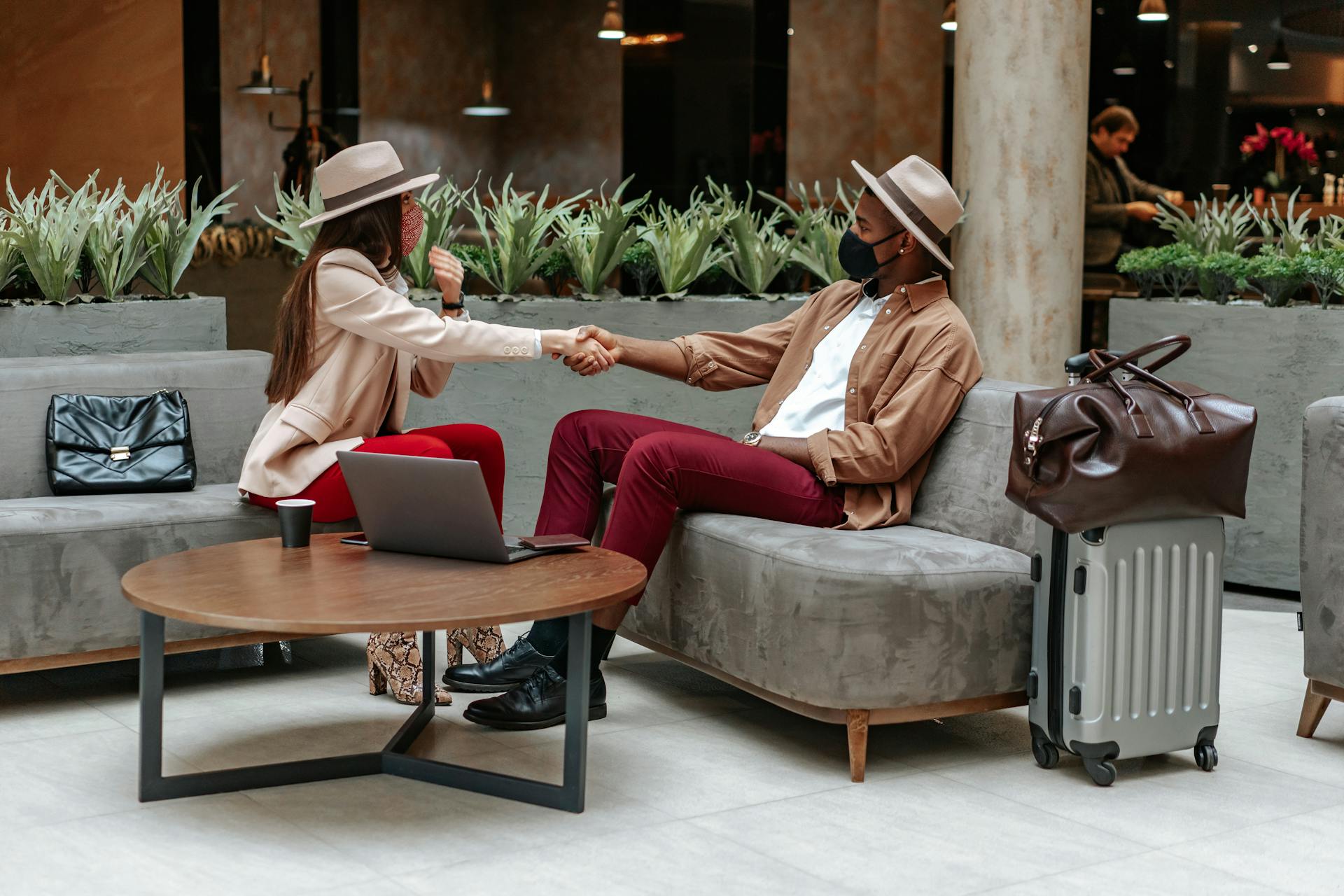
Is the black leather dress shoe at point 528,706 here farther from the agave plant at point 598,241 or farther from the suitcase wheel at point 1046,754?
the agave plant at point 598,241

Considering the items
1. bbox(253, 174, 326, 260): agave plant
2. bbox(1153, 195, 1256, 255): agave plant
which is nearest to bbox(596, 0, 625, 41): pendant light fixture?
bbox(1153, 195, 1256, 255): agave plant

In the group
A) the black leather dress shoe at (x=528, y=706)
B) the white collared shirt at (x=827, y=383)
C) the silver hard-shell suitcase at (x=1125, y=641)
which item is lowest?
the black leather dress shoe at (x=528, y=706)

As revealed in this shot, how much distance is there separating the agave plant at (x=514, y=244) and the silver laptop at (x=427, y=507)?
1.85m

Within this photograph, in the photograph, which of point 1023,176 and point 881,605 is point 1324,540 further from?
point 1023,176

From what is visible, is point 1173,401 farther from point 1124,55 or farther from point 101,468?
point 1124,55

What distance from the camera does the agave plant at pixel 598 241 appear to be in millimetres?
4664

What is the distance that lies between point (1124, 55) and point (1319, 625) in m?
6.19

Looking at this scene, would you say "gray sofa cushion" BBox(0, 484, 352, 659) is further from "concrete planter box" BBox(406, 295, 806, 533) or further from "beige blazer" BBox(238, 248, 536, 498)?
"concrete planter box" BBox(406, 295, 806, 533)

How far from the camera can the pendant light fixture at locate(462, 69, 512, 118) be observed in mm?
11555

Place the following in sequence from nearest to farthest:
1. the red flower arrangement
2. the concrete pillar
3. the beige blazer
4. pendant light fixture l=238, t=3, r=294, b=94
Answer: the beige blazer
the concrete pillar
the red flower arrangement
pendant light fixture l=238, t=3, r=294, b=94

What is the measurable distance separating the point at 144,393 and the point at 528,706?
4.70 ft

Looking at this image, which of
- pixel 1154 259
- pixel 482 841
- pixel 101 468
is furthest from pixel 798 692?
pixel 1154 259

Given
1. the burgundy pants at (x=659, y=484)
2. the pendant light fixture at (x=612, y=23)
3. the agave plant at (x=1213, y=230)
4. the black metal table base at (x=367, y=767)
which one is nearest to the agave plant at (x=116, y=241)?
the burgundy pants at (x=659, y=484)

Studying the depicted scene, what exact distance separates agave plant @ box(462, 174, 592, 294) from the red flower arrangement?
5.03 m
